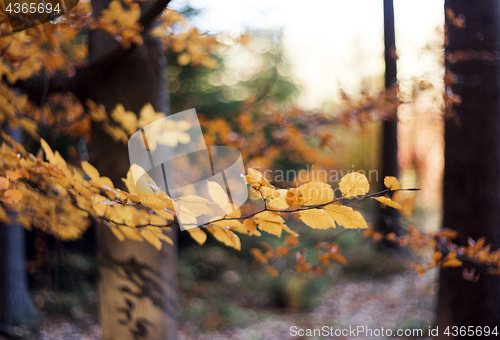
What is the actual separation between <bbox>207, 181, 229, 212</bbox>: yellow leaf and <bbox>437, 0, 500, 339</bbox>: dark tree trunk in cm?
217

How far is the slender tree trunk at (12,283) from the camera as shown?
3825 mm

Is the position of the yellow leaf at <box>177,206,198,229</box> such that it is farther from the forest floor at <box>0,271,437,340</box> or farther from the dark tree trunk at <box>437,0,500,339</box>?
the forest floor at <box>0,271,437,340</box>

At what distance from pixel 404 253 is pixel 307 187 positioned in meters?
7.35

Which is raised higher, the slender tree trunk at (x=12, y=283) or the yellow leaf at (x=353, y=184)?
the yellow leaf at (x=353, y=184)

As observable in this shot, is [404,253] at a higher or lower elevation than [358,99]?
lower

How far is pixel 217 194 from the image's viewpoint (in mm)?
705

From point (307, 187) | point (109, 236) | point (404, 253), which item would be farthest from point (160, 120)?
point (404, 253)

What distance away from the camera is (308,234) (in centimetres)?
680

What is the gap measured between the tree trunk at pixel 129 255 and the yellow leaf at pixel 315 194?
4.19 ft

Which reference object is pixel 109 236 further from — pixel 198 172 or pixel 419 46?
pixel 419 46

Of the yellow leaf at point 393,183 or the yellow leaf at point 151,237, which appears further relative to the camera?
the yellow leaf at point 151,237

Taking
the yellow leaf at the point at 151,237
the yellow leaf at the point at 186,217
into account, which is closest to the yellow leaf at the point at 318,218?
the yellow leaf at the point at 186,217

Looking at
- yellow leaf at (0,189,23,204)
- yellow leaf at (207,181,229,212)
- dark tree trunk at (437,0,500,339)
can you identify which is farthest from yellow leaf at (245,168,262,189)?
dark tree trunk at (437,0,500,339)

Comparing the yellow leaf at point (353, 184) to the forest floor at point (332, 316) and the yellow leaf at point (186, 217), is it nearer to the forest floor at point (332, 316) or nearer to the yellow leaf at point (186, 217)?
the yellow leaf at point (186, 217)
